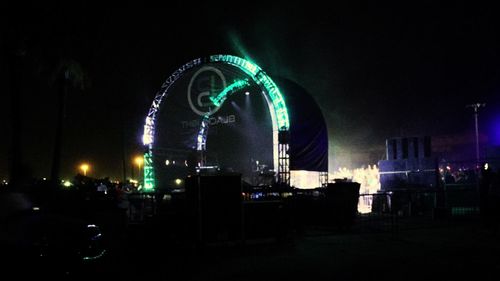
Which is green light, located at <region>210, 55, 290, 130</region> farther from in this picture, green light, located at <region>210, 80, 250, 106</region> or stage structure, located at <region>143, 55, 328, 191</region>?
green light, located at <region>210, 80, 250, 106</region>

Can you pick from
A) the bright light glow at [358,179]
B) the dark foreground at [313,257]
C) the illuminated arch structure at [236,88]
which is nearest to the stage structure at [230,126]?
the illuminated arch structure at [236,88]

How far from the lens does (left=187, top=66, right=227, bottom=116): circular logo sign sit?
30.0 meters

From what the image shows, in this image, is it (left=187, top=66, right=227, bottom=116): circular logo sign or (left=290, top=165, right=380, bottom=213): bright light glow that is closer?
(left=290, top=165, right=380, bottom=213): bright light glow

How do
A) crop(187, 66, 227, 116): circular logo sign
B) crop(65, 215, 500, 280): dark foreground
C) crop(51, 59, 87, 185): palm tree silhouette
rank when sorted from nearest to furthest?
crop(65, 215, 500, 280): dark foreground, crop(51, 59, 87, 185): palm tree silhouette, crop(187, 66, 227, 116): circular logo sign

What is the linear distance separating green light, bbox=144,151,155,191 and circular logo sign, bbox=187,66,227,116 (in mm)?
4094

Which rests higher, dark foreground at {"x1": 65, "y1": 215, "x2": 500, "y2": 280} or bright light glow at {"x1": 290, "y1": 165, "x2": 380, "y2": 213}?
bright light glow at {"x1": 290, "y1": 165, "x2": 380, "y2": 213}

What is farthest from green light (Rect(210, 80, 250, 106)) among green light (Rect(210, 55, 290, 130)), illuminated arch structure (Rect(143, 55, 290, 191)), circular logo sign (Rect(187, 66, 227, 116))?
green light (Rect(210, 55, 290, 130))

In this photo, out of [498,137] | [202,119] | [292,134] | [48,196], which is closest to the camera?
[48,196]

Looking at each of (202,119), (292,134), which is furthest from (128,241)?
(202,119)

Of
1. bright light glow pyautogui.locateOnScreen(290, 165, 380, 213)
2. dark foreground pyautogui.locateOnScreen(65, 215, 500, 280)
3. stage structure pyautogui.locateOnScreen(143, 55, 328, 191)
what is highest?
stage structure pyautogui.locateOnScreen(143, 55, 328, 191)

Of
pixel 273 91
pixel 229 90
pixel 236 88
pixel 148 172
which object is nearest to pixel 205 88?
pixel 229 90

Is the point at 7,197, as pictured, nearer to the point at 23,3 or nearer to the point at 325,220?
the point at 325,220

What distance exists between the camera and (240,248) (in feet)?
40.8

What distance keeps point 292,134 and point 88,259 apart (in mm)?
16691
